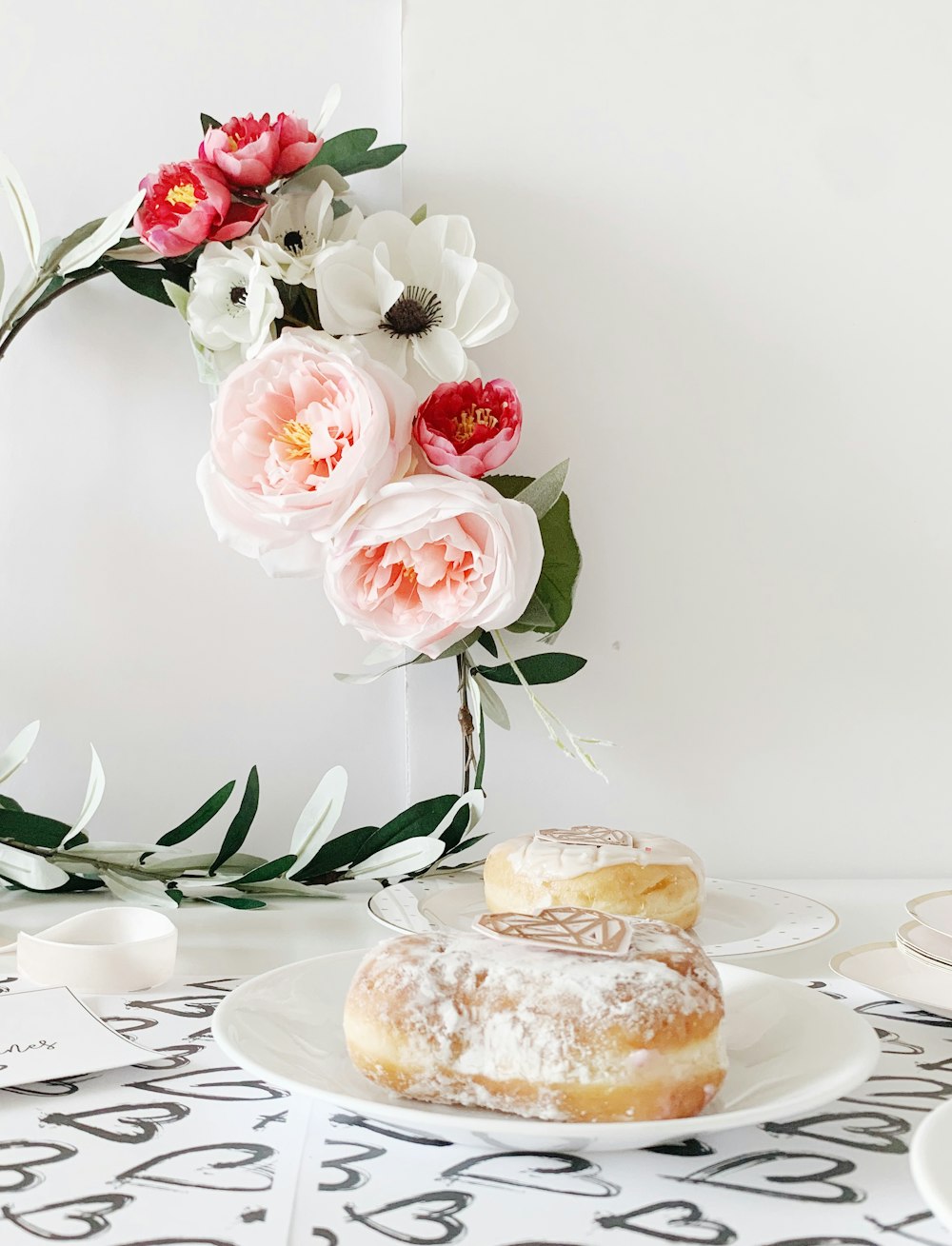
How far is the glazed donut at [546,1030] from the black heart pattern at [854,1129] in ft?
0.19

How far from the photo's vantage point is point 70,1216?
36 cm

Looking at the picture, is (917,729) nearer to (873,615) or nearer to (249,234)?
(873,615)

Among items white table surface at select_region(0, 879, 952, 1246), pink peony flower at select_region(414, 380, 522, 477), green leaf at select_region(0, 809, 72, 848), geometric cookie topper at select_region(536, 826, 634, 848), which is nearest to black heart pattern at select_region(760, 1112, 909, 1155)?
white table surface at select_region(0, 879, 952, 1246)

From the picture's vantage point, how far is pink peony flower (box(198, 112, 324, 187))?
0.80 m

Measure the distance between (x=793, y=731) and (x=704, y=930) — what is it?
0.91 ft

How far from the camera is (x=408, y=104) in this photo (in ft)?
2.99

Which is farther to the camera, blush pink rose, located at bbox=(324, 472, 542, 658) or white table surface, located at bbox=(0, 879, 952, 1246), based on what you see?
blush pink rose, located at bbox=(324, 472, 542, 658)

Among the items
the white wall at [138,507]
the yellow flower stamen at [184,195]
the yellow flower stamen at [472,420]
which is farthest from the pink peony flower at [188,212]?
the yellow flower stamen at [472,420]

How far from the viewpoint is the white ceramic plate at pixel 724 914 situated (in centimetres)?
66

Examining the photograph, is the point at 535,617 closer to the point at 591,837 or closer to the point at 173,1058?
the point at 591,837

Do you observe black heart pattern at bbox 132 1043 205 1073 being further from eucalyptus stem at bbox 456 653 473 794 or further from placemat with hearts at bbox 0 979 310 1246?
eucalyptus stem at bbox 456 653 473 794

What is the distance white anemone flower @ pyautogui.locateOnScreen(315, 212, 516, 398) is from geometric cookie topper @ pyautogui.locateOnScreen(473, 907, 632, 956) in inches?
17.8

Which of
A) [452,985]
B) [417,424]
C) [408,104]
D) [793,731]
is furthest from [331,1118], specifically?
[408,104]

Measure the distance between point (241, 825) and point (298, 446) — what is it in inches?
11.5
